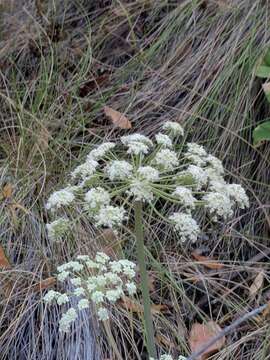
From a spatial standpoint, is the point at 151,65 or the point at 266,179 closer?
the point at 266,179

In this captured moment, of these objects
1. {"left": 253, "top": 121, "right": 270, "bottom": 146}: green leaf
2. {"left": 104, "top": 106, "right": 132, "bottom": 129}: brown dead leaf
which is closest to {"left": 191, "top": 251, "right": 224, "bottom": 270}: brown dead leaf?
{"left": 253, "top": 121, "right": 270, "bottom": 146}: green leaf

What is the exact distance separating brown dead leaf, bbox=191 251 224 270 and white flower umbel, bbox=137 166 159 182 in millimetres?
1010

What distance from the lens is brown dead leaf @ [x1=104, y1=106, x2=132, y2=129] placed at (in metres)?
2.69

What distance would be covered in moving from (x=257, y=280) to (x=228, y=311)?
13 centimetres

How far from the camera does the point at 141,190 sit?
52.4 inches

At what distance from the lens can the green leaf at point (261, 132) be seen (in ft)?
7.92

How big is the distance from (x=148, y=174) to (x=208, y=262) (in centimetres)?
105

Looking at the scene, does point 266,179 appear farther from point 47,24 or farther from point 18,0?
point 18,0

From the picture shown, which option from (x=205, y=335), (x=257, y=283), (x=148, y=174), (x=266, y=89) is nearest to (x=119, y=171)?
(x=148, y=174)

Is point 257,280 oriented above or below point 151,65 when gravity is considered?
below

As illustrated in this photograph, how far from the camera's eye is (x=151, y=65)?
292cm

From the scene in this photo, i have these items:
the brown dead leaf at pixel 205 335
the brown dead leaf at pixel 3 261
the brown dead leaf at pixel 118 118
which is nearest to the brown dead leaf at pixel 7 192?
the brown dead leaf at pixel 3 261

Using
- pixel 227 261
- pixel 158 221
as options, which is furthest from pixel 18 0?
pixel 227 261

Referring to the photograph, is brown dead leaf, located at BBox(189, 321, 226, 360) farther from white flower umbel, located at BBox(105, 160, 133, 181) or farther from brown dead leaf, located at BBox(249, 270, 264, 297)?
white flower umbel, located at BBox(105, 160, 133, 181)
